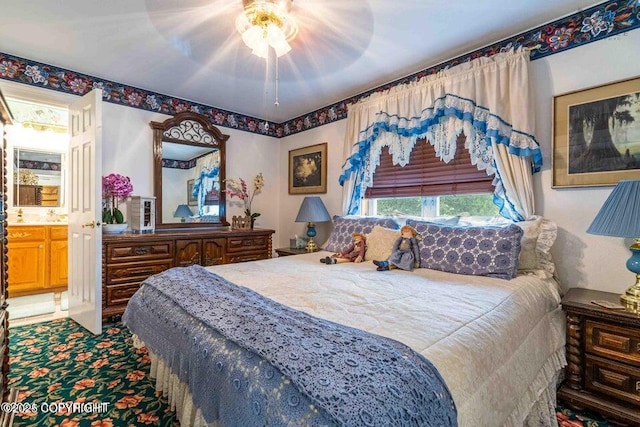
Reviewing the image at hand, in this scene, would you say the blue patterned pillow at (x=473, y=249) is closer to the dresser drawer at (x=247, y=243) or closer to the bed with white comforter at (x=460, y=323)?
the bed with white comforter at (x=460, y=323)

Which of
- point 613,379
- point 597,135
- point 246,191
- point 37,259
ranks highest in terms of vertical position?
point 597,135

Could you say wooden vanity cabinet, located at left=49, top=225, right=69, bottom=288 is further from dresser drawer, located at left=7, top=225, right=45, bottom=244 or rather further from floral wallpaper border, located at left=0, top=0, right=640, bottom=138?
floral wallpaper border, located at left=0, top=0, right=640, bottom=138

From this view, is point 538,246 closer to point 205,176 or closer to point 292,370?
point 292,370

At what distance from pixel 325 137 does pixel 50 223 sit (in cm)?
380

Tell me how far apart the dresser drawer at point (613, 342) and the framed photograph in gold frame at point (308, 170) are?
9.30 feet

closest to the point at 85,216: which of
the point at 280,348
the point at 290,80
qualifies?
the point at 290,80

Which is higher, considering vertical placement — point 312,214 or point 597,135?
point 597,135

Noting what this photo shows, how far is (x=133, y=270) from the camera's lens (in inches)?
115

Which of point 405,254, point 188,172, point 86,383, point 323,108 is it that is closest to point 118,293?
point 86,383

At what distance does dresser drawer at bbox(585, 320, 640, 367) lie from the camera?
154 centimetres

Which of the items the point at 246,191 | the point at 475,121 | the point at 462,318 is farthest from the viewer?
the point at 246,191

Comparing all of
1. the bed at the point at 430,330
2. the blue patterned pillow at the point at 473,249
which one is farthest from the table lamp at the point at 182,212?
the blue patterned pillow at the point at 473,249

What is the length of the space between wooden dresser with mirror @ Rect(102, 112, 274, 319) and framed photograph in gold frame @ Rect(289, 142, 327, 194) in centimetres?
86

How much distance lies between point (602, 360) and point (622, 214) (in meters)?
0.80
